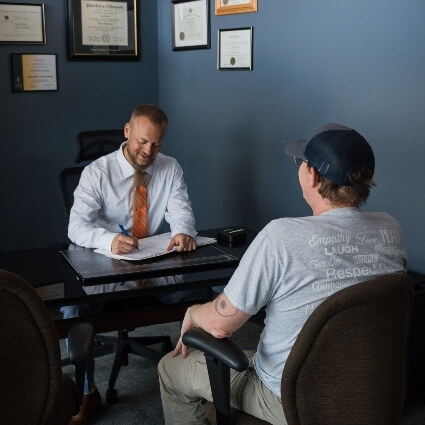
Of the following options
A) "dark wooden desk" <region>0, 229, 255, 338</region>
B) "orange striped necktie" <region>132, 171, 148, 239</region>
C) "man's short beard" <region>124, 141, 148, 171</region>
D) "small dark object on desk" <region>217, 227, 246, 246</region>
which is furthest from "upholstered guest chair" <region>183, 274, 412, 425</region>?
"man's short beard" <region>124, 141, 148, 171</region>

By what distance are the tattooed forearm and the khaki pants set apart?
25 centimetres

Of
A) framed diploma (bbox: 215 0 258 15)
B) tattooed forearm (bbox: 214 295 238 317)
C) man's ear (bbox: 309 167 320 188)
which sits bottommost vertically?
tattooed forearm (bbox: 214 295 238 317)

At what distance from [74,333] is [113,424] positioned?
100cm

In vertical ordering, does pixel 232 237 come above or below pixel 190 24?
below

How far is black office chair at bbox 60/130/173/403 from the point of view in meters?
2.98

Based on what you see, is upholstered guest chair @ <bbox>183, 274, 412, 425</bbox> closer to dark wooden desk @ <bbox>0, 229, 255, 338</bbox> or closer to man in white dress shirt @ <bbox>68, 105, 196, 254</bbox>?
dark wooden desk @ <bbox>0, 229, 255, 338</bbox>

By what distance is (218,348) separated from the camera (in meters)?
1.66

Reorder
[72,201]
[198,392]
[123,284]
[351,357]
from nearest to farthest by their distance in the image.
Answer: [351,357] < [198,392] < [123,284] < [72,201]

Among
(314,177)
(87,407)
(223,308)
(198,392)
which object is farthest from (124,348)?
(314,177)

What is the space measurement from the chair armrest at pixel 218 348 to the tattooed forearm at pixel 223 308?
0.07 m

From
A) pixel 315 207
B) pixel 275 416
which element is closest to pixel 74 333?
pixel 275 416

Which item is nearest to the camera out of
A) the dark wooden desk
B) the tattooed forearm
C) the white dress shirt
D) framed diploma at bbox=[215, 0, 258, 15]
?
the tattooed forearm

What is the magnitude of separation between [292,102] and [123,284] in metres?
1.70

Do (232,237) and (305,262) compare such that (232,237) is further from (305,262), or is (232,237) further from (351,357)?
(351,357)
